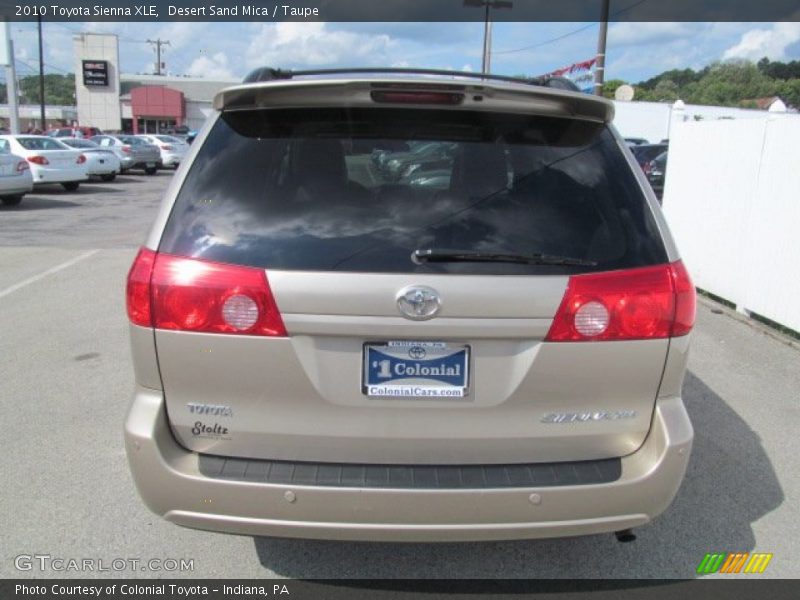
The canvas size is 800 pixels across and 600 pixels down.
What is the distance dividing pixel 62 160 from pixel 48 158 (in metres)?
0.43

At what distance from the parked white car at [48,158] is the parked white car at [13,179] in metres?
2.66

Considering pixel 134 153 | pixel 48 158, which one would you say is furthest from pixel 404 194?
pixel 134 153

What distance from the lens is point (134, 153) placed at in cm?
2822

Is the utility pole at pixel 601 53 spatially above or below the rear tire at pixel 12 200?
above

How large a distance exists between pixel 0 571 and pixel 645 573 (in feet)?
8.77

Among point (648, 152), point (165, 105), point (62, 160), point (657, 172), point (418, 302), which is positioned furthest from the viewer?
point (165, 105)

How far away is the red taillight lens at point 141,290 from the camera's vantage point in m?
2.33

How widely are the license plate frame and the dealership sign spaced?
7317 cm

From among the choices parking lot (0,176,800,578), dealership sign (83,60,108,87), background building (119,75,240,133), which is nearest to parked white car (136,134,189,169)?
parking lot (0,176,800,578)

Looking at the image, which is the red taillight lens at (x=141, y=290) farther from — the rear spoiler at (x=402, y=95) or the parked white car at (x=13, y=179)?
the parked white car at (x=13, y=179)

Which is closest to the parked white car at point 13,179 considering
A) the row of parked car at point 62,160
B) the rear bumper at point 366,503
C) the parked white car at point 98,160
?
the row of parked car at point 62,160

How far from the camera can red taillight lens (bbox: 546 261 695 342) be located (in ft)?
7.48

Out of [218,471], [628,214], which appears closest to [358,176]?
[628,214]
